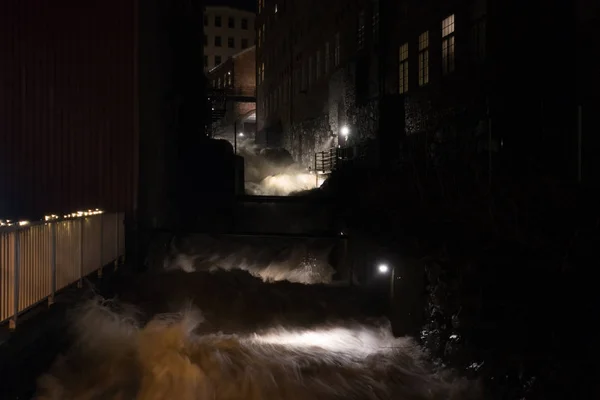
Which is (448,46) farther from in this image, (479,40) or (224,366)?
(224,366)

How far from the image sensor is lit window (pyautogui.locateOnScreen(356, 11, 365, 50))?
2618 centimetres

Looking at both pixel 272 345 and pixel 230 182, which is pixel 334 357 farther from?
pixel 230 182

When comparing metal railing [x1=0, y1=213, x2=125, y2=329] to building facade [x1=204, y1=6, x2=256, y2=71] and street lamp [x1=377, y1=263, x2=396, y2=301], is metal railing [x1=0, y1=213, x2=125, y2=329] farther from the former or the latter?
building facade [x1=204, y1=6, x2=256, y2=71]

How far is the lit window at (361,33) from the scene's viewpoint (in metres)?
26.2

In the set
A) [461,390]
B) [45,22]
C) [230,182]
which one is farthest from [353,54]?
[461,390]

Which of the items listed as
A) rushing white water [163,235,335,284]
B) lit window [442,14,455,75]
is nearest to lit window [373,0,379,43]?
lit window [442,14,455,75]

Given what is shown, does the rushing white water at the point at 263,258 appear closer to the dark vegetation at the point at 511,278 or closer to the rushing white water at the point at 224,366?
the rushing white water at the point at 224,366

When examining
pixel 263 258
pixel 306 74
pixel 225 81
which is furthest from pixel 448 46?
pixel 225 81

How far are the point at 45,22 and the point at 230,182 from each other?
34.0ft

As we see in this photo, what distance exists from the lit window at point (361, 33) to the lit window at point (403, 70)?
4.36 m

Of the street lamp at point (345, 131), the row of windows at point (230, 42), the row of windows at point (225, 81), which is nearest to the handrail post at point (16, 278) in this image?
the street lamp at point (345, 131)

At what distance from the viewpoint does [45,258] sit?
7.47m

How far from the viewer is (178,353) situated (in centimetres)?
901

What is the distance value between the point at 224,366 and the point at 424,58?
574 inches
